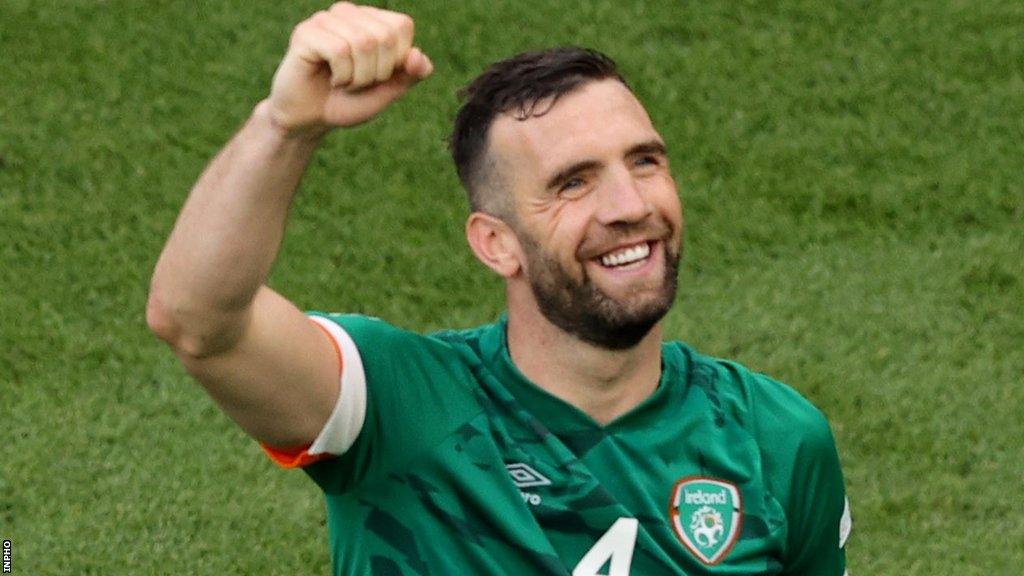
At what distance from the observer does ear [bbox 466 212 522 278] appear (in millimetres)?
3656

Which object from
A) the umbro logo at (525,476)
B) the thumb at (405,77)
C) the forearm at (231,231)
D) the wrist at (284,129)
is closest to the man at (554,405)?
the umbro logo at (525,476)

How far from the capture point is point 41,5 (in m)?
7.75

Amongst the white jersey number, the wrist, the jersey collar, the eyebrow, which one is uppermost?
the wrist

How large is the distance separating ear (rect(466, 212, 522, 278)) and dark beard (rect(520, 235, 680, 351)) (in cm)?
5

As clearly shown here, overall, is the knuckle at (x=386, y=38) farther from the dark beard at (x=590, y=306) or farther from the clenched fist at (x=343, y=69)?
the dark beard at (x=590, y=306)

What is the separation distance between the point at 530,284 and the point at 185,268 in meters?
0.84

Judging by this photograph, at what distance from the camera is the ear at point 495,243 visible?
366cm

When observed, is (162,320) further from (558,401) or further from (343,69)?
(558,401)

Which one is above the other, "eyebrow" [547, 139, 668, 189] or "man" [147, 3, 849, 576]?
"eyebrow" [547, 139, 668, 189]

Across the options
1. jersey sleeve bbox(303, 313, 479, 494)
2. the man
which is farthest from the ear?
jersey sleeve bbox(303, 313, 479, 494)

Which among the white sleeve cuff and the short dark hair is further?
the short dark hair

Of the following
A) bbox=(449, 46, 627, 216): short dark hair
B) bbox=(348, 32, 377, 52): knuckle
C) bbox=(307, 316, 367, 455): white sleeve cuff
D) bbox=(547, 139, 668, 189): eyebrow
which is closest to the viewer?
bbox=(348, 32, 377, 52): knuckle

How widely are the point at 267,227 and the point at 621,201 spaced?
77 centimetres

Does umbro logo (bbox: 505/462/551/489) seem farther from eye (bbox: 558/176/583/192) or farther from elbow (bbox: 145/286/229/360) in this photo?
elbow (bbox: 145/286/229/360)
